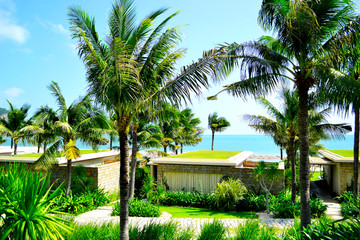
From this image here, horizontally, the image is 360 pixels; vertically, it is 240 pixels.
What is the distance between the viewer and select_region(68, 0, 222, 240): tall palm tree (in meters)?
6.93

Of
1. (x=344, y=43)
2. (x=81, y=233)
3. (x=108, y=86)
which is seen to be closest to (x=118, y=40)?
(x=108, y=86)

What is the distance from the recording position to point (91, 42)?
26.2 feet

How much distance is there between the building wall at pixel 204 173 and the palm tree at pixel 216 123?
21.7 m

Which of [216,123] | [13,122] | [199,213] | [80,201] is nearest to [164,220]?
[199,213]

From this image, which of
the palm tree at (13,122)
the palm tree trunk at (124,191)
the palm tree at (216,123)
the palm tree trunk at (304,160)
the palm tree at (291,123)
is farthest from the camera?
the palm tree at (216,123)

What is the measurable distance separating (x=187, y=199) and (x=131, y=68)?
1088 centimetres

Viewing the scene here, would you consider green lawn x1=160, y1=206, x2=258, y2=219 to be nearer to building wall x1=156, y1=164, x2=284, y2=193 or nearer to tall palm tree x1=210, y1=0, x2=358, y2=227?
building wall x1=156, y1=164, x2=284, y2=193

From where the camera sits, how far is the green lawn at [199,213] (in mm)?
13500

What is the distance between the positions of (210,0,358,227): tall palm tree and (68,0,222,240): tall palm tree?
138 centimetres

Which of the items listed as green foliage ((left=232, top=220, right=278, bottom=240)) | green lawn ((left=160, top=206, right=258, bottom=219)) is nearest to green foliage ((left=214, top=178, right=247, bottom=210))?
green lawn ((left=160, top=206, right=258, bottom=219))

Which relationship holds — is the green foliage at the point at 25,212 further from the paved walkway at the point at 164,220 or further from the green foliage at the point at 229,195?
the green foliage at the point at 229,195

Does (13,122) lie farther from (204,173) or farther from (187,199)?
(204,173)

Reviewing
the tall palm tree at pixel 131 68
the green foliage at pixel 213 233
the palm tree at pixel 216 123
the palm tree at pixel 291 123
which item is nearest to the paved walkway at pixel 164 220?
the green foliage at pixel 213 233

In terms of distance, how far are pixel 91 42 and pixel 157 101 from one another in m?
2.74
